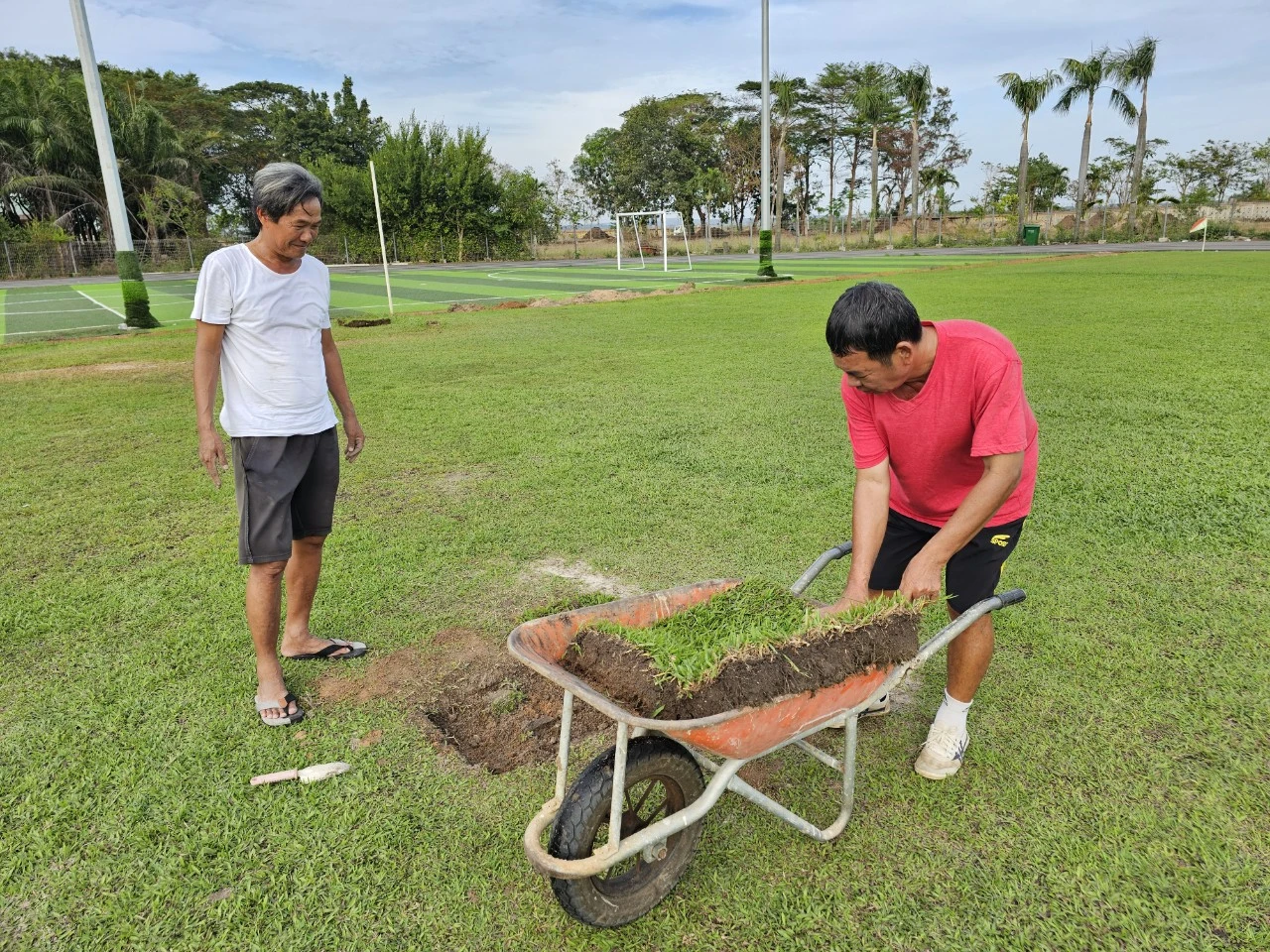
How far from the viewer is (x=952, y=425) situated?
2381 mm

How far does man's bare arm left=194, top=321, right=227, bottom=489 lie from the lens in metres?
2.78

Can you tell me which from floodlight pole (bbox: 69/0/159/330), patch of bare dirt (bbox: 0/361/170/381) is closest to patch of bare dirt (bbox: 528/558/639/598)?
patch of bare dirt (bbox: 0/361/170/381)

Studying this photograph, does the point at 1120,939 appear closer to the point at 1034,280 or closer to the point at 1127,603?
the point at 1127,603

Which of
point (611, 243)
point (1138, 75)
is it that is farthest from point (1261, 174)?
point (611, 243)

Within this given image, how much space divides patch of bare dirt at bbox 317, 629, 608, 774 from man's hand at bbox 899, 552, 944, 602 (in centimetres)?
125

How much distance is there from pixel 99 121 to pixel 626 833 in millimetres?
16482

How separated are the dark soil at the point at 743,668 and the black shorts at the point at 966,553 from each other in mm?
507

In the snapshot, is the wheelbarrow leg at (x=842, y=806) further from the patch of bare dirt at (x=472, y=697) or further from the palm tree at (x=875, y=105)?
the palm tree at (x=875, y=105)

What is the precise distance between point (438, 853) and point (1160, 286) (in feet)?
62.9

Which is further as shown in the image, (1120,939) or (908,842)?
(908,842)

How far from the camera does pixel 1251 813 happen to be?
2.41m

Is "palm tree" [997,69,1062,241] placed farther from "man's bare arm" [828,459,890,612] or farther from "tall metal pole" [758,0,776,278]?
"man's bare arm" [828,459,890,612]

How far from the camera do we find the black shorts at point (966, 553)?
8.37ft

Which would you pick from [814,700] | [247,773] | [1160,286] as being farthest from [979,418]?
[1160,286]
